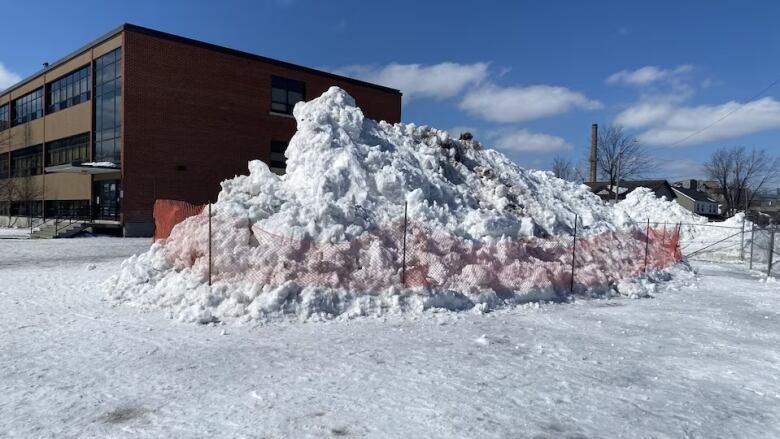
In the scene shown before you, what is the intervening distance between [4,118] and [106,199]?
23179 millimetres

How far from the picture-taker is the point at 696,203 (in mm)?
76062

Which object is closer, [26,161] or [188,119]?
[188,119]

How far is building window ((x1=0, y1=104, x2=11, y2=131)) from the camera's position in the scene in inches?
1680

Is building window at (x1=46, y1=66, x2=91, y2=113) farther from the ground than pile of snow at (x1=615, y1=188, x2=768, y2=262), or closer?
farther from the ground

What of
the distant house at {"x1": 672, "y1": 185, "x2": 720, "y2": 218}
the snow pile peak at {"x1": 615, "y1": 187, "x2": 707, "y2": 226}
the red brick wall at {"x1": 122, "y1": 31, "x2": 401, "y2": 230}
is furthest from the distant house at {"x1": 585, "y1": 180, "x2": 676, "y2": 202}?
the red brick wall at {"x1": 122, "y1": 31, "x2": 401, "y2": 230}

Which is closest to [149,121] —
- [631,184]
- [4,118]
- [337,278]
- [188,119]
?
[188,119]

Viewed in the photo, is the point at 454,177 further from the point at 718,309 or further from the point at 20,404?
the point at 20,404

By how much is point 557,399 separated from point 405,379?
1.66 m

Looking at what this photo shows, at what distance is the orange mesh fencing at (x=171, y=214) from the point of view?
11.5 meters

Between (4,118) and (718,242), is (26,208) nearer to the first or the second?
(4,118)

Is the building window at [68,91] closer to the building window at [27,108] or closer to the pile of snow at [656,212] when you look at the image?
the building window at [27,108]

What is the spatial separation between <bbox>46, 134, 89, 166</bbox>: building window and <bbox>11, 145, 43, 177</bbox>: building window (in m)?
1.99

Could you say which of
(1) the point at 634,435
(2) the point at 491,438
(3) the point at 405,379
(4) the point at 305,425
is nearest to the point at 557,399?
(1) the point at 634,435

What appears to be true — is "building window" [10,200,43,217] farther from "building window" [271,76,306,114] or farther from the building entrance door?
"building window" [271,76,306,114]
